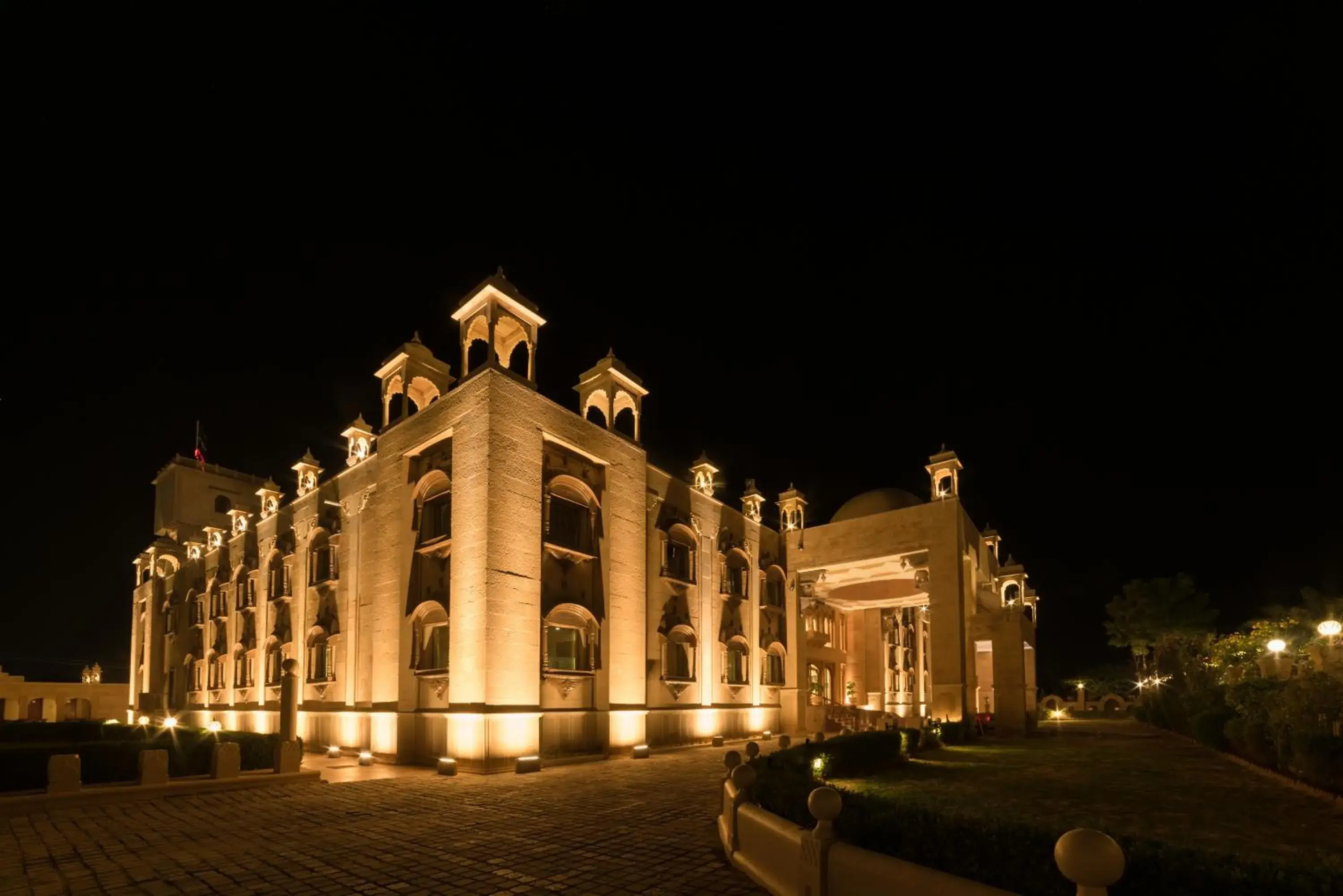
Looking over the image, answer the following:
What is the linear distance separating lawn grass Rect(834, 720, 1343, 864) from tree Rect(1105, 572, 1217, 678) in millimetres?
40981

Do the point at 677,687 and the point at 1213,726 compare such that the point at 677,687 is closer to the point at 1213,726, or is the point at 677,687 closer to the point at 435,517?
the point at 435,517

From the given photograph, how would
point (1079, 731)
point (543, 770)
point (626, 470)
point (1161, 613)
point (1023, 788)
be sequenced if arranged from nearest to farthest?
1. point (1023, 788)
2. point (543, 770)
3. point (626, 470)
4. point (1079, 731)
5. point (1161, 613)

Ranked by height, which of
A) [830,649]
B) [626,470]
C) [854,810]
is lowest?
[830,649]

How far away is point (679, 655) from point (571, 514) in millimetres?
8694

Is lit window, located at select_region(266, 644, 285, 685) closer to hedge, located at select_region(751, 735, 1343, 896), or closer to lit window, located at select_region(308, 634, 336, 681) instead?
lit window, located at select_region(308, 634, 336, 681)

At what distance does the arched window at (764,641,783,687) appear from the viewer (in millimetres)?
36219

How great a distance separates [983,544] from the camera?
4706 cm

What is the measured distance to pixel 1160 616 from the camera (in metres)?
63.1

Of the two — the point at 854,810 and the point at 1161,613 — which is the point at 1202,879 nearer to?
the point at 854,810

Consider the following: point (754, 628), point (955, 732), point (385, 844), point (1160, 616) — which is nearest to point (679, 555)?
point (754, 628)

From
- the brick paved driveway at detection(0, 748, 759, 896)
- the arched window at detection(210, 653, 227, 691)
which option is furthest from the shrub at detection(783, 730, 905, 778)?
the arched window at detection(210, 653, 227, 691)

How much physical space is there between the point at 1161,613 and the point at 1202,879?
69.8 meters

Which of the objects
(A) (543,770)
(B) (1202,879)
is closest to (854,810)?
(B) (1202,879)

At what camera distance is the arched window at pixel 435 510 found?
23.5 m
